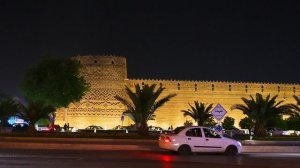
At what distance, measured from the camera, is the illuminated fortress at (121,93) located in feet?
210

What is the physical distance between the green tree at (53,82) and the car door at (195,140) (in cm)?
2086

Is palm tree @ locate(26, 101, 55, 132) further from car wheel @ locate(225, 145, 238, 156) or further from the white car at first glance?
car wheel @ locate(225, 145, 238, 156)

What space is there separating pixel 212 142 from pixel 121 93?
154 ft

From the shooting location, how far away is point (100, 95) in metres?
65.4

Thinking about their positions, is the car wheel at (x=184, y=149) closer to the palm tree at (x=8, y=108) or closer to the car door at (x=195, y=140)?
the car door at (x=195, y=140)

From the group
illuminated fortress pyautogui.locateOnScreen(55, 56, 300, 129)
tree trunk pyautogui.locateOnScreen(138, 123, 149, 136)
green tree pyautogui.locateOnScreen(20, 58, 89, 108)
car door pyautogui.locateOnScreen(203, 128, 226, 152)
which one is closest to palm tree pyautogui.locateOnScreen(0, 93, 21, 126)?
green tree pyautogui.locateOnScreen(20, 58, 89, 108)

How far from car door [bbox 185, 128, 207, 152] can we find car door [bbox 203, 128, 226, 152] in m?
0.12

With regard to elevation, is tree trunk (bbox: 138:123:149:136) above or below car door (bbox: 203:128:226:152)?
above

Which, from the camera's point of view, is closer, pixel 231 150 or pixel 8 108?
pixel 231 150

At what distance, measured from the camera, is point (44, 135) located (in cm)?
2975

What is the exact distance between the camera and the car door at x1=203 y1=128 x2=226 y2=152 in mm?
19641

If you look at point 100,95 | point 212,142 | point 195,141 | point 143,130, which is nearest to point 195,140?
point 195,141

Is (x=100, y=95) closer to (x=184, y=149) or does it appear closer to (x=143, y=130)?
(x=143, y=130)

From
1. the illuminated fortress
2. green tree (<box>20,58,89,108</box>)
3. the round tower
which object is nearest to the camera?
green tree (<box>20,58,89,108</box>)
